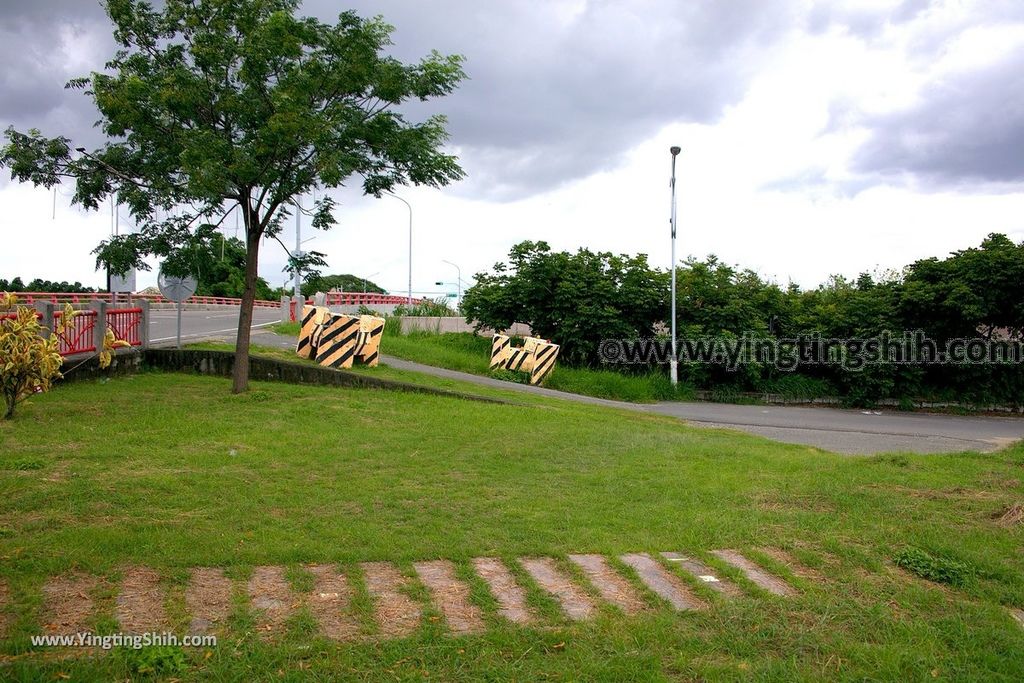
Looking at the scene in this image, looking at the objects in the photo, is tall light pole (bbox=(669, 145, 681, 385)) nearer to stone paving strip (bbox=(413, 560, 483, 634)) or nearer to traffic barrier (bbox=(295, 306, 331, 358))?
traffic barrier (bbox=(295, 306, 331, 358))

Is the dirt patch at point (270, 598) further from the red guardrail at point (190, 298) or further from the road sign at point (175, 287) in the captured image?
the red guardrail at point (190, 298)

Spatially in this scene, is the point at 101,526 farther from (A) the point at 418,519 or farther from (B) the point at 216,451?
(B) the point at 216,451

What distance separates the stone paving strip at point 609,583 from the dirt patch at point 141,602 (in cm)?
244

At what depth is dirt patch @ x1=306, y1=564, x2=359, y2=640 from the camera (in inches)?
164

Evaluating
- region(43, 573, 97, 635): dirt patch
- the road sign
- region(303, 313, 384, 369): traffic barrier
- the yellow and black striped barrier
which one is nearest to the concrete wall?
the yellow and black striped barrier

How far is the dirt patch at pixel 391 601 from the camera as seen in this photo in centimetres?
425

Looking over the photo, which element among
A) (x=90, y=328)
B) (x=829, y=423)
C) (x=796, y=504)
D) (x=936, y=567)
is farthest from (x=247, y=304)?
(x=829, y=423)

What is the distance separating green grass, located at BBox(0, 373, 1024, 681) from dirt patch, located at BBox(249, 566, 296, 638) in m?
0.09

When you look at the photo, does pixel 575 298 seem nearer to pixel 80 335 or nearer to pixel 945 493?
pixel 80 335

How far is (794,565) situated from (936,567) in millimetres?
890

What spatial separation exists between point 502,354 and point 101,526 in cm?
1745

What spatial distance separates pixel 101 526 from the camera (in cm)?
564

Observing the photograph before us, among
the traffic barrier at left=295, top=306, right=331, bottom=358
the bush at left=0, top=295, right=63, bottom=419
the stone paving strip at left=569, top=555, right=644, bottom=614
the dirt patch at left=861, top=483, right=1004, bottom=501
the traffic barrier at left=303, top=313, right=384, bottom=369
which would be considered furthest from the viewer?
the traffic barrier at left=295, top=306, right=331, bottom=358

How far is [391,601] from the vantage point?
456cm
